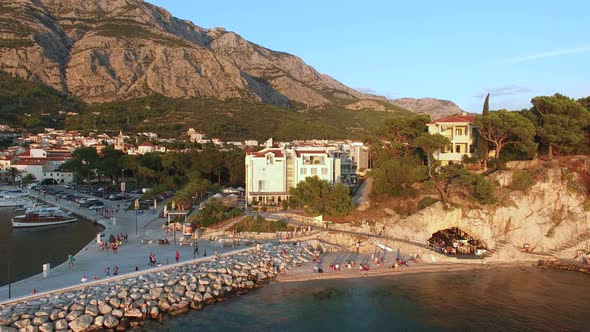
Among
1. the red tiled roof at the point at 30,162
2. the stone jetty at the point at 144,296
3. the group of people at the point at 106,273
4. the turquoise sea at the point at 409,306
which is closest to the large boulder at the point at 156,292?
the stone jetty at the point at 144,296

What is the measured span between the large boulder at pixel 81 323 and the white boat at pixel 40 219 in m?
29.4

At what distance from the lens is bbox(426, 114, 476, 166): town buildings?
145 ft

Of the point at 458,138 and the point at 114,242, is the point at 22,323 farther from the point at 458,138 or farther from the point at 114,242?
the point at 458,138

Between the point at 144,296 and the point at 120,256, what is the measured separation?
8609 mm

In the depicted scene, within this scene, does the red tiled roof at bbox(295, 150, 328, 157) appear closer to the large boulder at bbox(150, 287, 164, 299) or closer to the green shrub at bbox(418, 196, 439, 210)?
the green shrub at bbox(418, 196, 439, 210)

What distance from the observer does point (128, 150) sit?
89.7 meters

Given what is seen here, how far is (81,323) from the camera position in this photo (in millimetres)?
19375

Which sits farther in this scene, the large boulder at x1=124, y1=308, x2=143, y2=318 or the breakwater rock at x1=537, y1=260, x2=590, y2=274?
the breakwater rock at x1=537, y1=260, x2=590, y2=274

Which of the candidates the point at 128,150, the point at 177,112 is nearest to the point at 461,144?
the point at 128,150

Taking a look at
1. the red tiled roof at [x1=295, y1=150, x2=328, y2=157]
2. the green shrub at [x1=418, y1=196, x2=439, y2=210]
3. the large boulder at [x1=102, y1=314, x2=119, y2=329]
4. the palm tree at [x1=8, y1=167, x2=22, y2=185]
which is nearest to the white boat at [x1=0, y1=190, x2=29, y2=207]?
the palm tree at [x1=8, y1=167, x2=22, y2=185]

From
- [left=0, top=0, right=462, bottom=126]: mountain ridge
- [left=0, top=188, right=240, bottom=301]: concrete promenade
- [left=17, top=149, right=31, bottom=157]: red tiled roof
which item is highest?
[left=0, top=0, right=462, bottom=126]: mountain ridge

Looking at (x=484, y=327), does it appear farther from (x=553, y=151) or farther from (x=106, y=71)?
(x=106, y=71)

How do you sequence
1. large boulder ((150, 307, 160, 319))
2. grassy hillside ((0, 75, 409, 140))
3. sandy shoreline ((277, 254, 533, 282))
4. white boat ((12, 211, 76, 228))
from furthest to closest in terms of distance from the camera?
grassy hillside ((0, 75, 409, 140))
white boat ((12, 211, 76, 228))
sandy shoreline ((277, 254, 533, 282))
large boulder ((150, 307, 160, 319))

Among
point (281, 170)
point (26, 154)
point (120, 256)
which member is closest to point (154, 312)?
point (120, 256)
